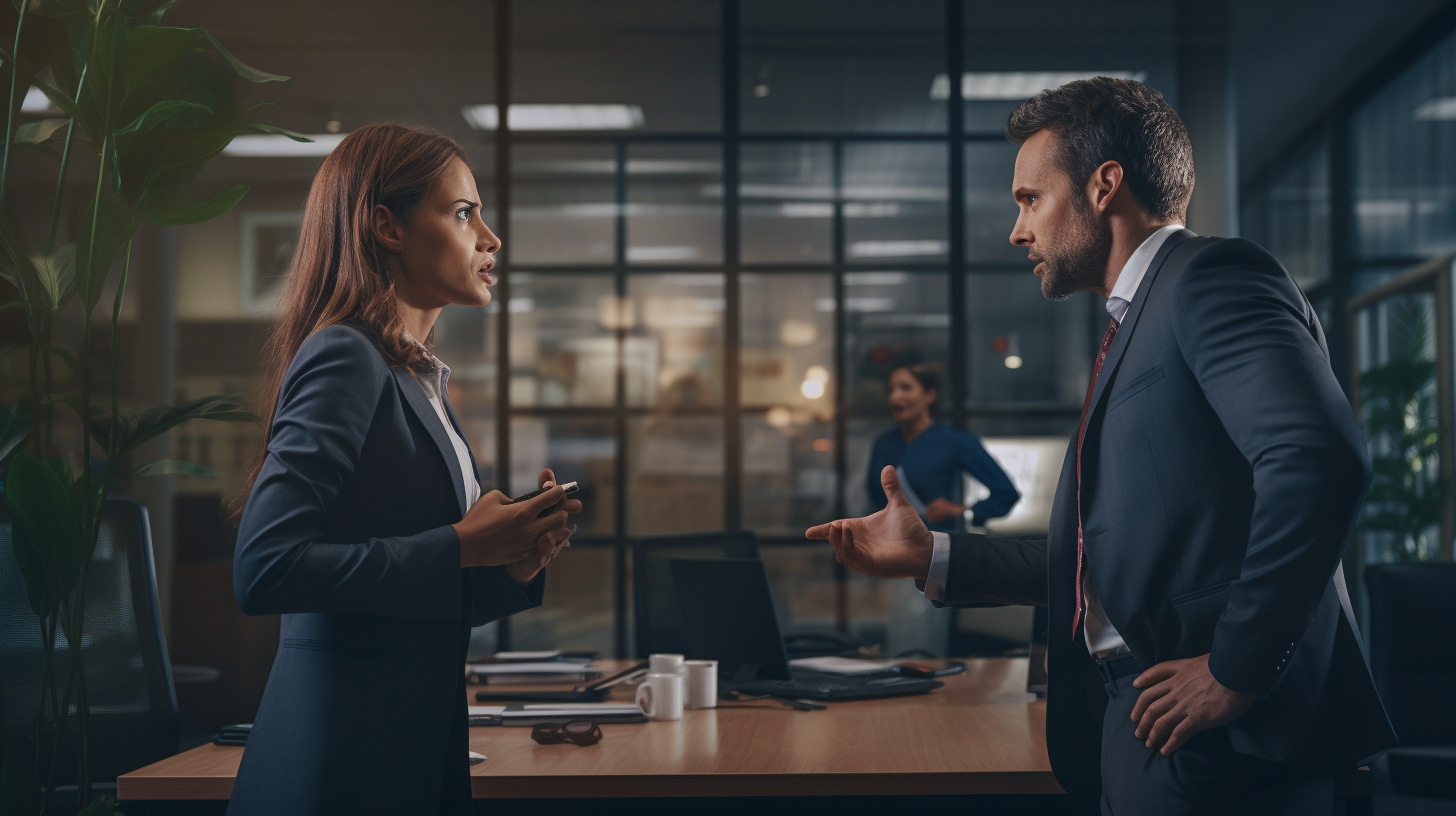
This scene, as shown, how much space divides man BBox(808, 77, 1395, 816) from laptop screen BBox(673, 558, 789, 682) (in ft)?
3.29

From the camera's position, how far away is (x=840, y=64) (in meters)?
5.50

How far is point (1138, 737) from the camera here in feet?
4.01

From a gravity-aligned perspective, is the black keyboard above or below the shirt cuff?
below

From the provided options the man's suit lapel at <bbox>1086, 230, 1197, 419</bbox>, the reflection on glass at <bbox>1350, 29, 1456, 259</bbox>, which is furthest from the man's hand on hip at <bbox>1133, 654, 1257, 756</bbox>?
the reflection on glass at <bbox>1350, 29, 1456, 259</bbox>

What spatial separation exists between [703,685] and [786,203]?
370cm

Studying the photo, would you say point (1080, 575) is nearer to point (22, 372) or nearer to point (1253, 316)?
point (1253, 316)

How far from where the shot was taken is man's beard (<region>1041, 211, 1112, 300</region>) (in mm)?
1466

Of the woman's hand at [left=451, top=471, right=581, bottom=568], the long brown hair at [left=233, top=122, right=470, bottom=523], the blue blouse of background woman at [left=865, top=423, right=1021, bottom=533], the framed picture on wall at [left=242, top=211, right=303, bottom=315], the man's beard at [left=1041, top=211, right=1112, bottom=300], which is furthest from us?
the framed picture on wall at [left=242, top=211, right=303, bottom=315]

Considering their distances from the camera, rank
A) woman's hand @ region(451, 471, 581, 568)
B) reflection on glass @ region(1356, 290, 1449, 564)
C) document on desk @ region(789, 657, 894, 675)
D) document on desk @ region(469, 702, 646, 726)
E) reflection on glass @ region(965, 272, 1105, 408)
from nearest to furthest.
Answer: woman's hand @ region(451, 471, 581, 568) → document on desk @ region(469, 702, 646, 726) → document on desk @ region(789, 657, 894, 675) → reflection on glass @ region(1356, 290, 1449, 564) → reflection on glass @ region(965, 272, 1105, 408)

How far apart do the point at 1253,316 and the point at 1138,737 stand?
538 mm

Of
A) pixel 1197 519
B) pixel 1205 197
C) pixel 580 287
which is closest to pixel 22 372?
pixel 580 287

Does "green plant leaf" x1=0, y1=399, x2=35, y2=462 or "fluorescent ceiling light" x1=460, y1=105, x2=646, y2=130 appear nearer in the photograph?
"green plant leaf" x1=0, y1=399, x2=35, y2=462

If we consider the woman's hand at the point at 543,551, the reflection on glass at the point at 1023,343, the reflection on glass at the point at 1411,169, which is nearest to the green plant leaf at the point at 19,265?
the woman's hand at the point at 543,551

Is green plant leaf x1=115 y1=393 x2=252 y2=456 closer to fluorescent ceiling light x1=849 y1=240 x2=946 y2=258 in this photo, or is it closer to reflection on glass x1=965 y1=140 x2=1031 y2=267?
fluorescent ceiling light x1=849 y1=240 x2=946 y2=258
